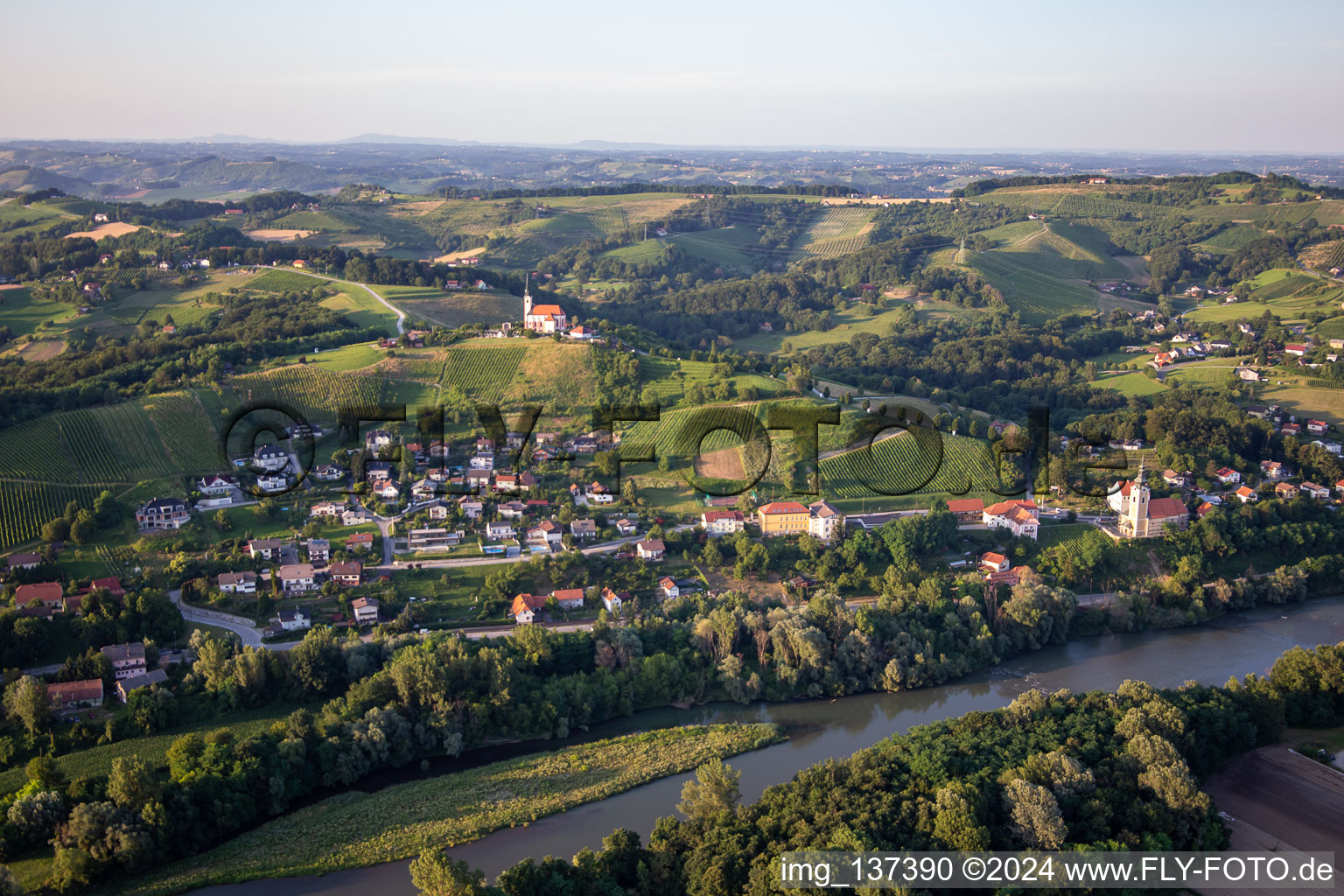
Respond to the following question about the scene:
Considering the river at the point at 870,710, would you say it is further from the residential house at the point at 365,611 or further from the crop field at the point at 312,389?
the crop field at the point at 312,389

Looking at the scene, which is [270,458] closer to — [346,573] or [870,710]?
[346,573]

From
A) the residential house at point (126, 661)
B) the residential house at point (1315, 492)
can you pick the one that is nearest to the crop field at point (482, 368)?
the residential house at point (126, 661)

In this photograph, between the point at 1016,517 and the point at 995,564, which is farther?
the point at 1016,517

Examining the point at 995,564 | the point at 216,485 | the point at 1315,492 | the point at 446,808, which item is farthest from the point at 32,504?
the point at 1315,492

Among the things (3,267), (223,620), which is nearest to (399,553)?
(223,620)

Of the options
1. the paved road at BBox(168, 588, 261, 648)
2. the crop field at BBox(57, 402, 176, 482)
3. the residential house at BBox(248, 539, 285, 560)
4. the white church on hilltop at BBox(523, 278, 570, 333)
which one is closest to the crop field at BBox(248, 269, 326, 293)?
the white church on hilltop at BBox(523, 278, 570, 333)

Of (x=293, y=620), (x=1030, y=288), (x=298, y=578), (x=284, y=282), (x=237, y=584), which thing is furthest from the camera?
(x=1030, y=288)
